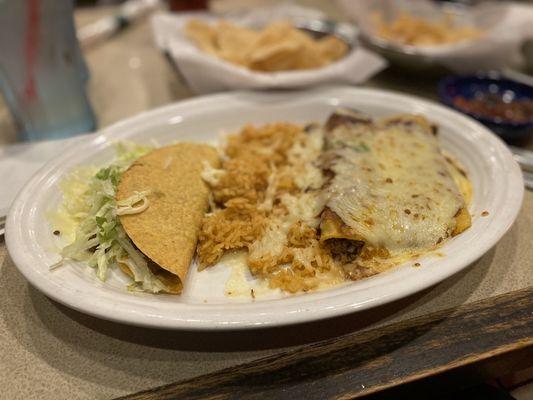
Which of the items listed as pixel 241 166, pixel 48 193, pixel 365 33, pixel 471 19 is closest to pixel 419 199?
pixel 241 166

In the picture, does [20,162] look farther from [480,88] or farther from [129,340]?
[480,88]

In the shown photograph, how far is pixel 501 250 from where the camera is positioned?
4.74 feet

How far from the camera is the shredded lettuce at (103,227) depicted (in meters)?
1.21

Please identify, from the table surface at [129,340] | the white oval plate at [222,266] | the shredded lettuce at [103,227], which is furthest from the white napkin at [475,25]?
the shredded lettuce at [103,227]

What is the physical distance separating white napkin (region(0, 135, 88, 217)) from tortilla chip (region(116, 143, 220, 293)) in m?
0.38

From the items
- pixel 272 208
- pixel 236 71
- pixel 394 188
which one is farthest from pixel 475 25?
pixel 272 208

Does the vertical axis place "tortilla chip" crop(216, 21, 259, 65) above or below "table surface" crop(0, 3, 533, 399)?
above

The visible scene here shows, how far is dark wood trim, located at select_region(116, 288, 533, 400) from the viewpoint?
105 cm

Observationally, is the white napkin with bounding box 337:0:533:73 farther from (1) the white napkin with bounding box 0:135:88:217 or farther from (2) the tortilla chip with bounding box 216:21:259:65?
(1) the white napkin with bounding box 0:135:88:217

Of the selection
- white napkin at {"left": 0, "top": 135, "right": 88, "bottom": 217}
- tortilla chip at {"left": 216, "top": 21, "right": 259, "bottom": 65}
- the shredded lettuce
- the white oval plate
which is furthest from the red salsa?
white napkin at {"left": 0, "top": 135, "right": 88, "bottom": 217}

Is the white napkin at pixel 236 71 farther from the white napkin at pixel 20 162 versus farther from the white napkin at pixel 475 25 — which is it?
the white napkin at pixel 20 162

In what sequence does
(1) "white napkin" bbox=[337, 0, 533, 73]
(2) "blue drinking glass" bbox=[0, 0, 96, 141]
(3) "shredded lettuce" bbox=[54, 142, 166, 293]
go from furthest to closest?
1. (1) "white napkin" bbox=[337, 0, 533, 73]
2. (2) "blue drinking glass" bbox=[0, 0, 96, 141]
3. (3) "shredded lettuce" bbox=[54, 142, 166, 293]

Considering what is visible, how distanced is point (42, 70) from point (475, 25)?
8.52ft

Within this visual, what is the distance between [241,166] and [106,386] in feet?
2.78
